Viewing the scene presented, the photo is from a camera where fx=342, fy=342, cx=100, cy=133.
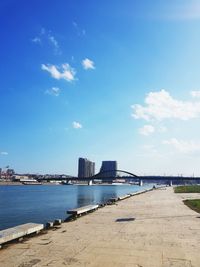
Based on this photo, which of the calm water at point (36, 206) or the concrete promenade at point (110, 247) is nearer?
the concrete promenade at point (110, 247)

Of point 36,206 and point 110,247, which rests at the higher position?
point 110,247

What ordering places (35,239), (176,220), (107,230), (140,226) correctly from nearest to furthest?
(35,239) → (107,230) → (140,226) → (176,220)

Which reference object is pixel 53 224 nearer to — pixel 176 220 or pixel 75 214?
pixel 75 214

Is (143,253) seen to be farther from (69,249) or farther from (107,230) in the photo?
(107,230)

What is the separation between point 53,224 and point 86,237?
5544 mm

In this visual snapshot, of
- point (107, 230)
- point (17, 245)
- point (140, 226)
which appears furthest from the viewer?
point (140, 226)

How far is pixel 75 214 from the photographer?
27406 millimetres

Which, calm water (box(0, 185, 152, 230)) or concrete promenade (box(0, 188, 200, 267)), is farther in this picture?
calm water (box(0, 185, 152, 230))

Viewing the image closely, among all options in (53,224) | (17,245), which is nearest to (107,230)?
(53,224)

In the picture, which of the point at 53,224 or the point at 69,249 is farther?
the point at 53,224

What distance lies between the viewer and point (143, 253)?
13.1m

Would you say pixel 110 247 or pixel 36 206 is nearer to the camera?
pixel 110 247

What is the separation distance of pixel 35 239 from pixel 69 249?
2962 millimetres

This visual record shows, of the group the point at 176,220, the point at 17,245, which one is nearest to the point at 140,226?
the point at 176,220
